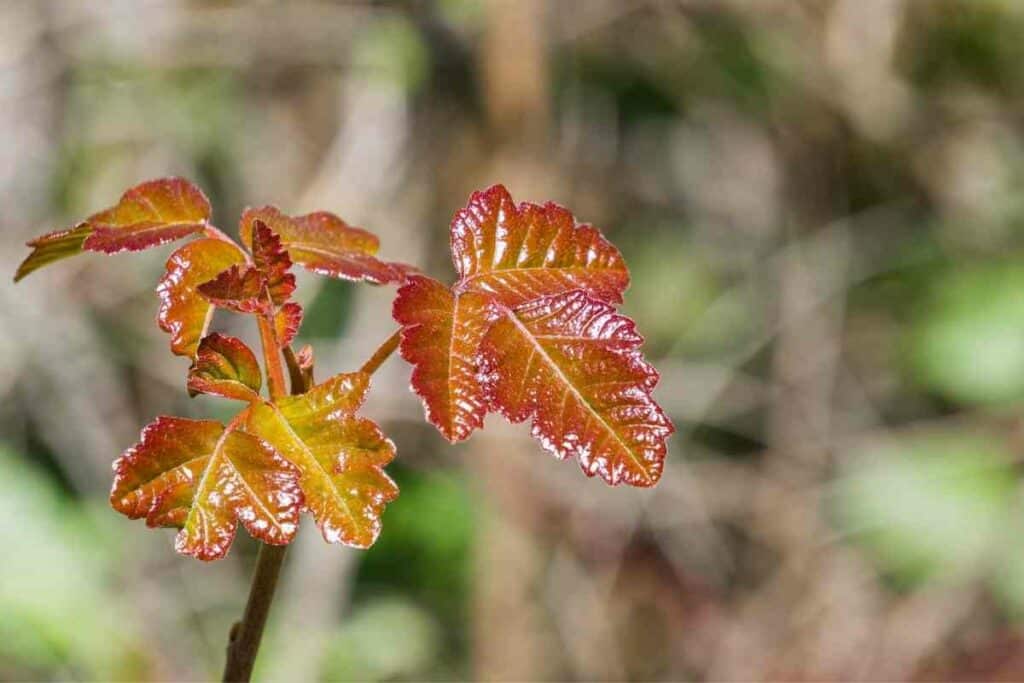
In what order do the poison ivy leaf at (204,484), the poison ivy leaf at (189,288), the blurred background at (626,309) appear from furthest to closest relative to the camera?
the blurred background at (626,309) < the poison ivy leaf at (189,288) < the poison ivy leaf at (204,484)

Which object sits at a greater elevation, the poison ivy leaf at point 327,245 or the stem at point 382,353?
the poison ivy leaf at point 327,245

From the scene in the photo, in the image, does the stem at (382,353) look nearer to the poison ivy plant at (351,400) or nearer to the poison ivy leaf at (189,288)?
the poison ivy plant at (351,400)

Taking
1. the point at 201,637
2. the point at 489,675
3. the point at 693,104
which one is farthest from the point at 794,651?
the point at 693,104

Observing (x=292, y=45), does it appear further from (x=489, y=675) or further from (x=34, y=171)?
(x=489, y=675)

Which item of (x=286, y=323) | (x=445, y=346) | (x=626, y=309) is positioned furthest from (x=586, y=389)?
(x=626, y=309)

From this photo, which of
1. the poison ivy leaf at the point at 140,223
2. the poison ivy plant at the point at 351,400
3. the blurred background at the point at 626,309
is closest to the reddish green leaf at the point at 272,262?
the poison ivy plant at the point at 351,400

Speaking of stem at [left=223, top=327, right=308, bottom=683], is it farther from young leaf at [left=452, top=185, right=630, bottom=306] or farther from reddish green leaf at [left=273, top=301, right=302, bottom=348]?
young leaf at [left=452, top=185, right=630, bottom=306]

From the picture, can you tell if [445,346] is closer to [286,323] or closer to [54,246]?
[286,323]

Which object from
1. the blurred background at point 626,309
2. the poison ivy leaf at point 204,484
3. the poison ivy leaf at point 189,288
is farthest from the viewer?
the blurred background at point 626,309
